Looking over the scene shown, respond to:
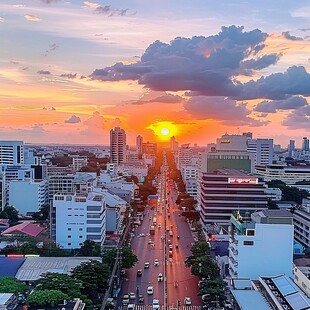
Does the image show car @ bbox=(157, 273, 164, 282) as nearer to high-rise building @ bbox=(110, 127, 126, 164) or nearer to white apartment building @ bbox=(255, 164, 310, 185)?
white apartment building @ bbox=(255, 164, 310, 185)

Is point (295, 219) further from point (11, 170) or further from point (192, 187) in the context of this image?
point (11, 170)

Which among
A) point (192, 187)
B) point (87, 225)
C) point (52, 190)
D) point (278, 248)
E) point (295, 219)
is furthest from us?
point (192, 187)

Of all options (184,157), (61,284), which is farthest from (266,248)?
(184,157)

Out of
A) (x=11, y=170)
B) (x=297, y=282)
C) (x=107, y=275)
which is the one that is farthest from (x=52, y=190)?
(x=297, y=282)

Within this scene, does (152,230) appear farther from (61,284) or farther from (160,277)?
(61,284)

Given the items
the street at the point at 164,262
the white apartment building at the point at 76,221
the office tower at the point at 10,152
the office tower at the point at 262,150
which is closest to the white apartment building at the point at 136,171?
the office tower at the point at 10,152

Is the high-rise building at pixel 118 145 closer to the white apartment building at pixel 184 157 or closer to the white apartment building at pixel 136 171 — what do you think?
the white apartment building at pixel 184 157
